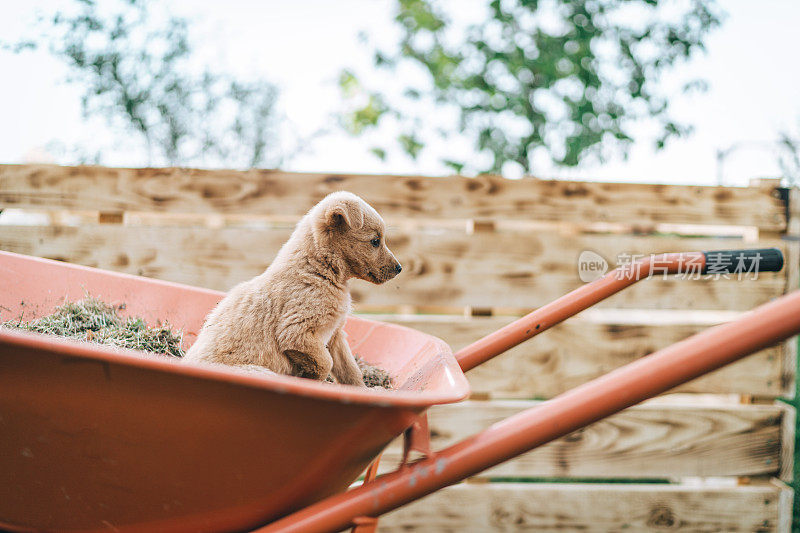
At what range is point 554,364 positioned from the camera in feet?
7.09

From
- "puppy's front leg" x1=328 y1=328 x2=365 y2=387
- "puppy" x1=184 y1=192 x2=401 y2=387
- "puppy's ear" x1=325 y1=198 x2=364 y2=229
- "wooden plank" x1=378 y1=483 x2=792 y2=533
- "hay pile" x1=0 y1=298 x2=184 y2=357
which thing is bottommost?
"wooden plank" x1=378 y1=483 x2=792 y2=533

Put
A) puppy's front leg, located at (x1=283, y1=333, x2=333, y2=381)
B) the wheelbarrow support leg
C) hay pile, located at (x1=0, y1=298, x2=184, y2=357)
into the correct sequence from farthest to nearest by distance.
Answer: hay pile, located at (x1=0, y1=298, x2=184, y2=357) → puppy's front leg, located at (x1=283, y1=333, x2=333, y2=381) → the wheelbarrow support leg

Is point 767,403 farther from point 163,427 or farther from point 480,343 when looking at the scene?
point 163,427

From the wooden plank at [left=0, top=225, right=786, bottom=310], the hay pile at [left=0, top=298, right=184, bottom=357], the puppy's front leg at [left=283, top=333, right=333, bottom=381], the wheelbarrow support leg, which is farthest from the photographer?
the wooden plank at [left=0, top=225, right=786, bottom=310]

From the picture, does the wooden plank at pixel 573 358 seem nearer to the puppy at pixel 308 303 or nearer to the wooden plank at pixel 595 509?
the wooden plank at pixel 595 509

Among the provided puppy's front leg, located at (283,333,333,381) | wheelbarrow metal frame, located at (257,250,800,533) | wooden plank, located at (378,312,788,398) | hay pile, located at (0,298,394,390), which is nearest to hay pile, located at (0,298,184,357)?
hay pile, located at (0,298,394,390)

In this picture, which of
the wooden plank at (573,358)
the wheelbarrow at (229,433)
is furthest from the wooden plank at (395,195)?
the wheelbarrow at (229,433)

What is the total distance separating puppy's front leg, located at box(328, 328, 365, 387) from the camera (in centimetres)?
120

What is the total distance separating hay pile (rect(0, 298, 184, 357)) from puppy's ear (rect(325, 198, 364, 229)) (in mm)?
489

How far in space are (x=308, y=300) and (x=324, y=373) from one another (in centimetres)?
15

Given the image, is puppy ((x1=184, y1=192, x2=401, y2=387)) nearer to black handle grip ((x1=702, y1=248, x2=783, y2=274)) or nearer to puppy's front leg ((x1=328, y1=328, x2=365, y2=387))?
puppy's front leg ((x1=328, y1=328, x2=365, y2=387))

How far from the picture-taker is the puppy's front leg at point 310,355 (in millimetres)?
1076

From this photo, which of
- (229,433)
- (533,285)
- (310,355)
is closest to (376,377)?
(310,355)

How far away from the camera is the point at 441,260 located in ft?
7.16
